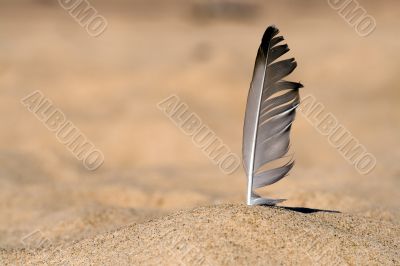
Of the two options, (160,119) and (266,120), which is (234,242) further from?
(160,119)

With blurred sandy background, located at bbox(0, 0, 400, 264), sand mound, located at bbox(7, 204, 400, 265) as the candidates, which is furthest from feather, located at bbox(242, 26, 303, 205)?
blurred sandy background, located at bbox(0, 0, 400, 264)

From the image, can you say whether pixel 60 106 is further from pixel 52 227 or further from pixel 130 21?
pixel 130 21

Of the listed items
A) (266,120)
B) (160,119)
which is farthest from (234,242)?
(160,119)

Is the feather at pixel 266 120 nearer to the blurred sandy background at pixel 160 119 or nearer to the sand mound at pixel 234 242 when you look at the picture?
the sand mound at pixel 234 242

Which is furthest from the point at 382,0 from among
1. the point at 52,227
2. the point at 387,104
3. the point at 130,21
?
the point at 52,227

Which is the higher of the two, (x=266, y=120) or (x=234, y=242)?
(x=266, y=120)

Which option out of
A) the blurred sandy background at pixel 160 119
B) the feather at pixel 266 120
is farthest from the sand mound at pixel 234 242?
the blurred sandy background at pixel 160 119
